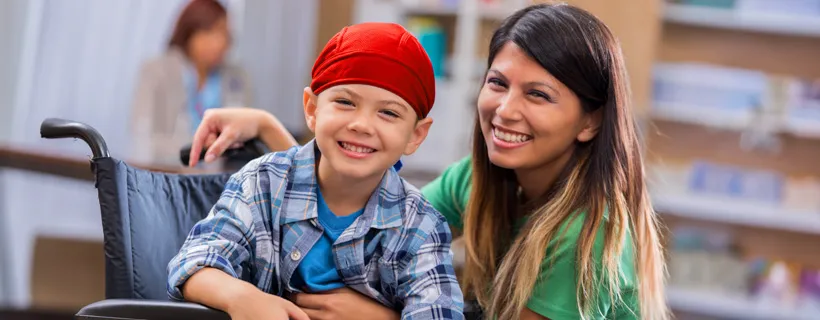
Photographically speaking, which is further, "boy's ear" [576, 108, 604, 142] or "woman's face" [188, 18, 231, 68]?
"woman's face" [188, 18, 231, 68]

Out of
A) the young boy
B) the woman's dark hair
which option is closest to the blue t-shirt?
the young boy

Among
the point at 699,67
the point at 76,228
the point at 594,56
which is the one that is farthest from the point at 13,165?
the point at 699,67

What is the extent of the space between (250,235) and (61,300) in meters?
3.01

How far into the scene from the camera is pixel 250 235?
4.91ft

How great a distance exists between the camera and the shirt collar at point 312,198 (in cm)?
153

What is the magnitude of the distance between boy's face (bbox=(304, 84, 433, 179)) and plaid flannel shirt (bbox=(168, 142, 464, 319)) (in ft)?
0.30

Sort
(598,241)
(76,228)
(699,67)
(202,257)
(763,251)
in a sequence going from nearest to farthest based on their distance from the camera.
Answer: (202,257) → (598,241) → (76,228) → (699,67) → (763,251)

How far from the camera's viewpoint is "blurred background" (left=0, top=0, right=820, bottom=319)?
4.08 meters

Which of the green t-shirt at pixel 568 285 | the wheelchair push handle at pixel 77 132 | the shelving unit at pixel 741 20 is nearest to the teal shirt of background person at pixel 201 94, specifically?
the shelving unit at pixel 741 20

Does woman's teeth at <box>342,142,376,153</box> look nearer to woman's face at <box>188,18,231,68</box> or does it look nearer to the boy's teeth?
the boy's teeth

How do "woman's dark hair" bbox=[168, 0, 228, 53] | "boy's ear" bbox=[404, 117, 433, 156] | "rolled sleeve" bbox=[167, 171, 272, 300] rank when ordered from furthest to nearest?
"woman's dark hair" bbox=[168, 0, 228, 53] → "boy's ear" bbox=[404, 117, 433, 156] → "rolled sleeve" bbox=[167, 171, 272, 300]

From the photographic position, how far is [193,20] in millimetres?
4215

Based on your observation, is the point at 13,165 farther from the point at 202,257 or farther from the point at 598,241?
the point at 598,241

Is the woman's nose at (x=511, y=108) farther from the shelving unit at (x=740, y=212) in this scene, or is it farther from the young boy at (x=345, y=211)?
the shelving unit at (x=740, y=212)
